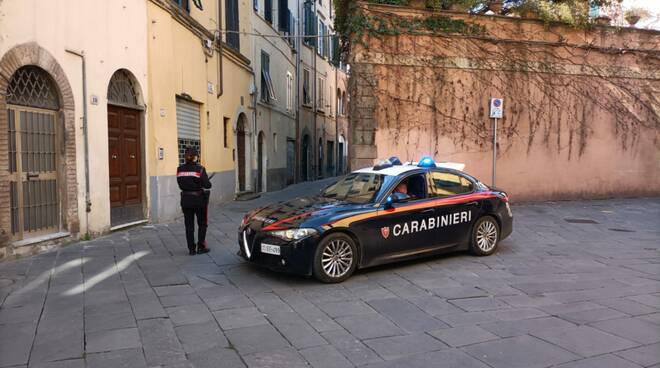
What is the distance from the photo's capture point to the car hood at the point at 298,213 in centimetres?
612

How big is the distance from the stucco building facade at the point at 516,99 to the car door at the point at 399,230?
5145 millimetres

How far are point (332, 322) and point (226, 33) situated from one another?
473 inches

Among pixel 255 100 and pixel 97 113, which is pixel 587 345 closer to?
pixel 97 113

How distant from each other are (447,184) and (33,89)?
6352 millimetres

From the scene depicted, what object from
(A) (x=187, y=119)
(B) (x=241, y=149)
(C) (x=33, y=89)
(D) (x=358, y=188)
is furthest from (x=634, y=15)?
(C) (x=33, y=89)

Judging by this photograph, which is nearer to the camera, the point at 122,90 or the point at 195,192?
the point at 195,192

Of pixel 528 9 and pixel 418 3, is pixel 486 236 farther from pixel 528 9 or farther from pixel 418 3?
pixel 528 9

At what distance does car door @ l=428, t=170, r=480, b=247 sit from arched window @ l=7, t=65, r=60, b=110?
19.6 ft

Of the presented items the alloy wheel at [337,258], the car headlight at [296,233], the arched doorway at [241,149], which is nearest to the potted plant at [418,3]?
the arched doorway at [241,149]

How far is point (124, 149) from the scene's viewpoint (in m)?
9.90

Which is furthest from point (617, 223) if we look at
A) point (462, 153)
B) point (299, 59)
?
point (299, 59)

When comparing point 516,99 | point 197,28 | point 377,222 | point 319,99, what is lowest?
point 377,222

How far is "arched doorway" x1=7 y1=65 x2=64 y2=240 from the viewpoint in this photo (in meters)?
7.49

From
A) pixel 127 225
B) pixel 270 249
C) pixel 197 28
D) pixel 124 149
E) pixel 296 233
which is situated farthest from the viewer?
pixel 197 28
